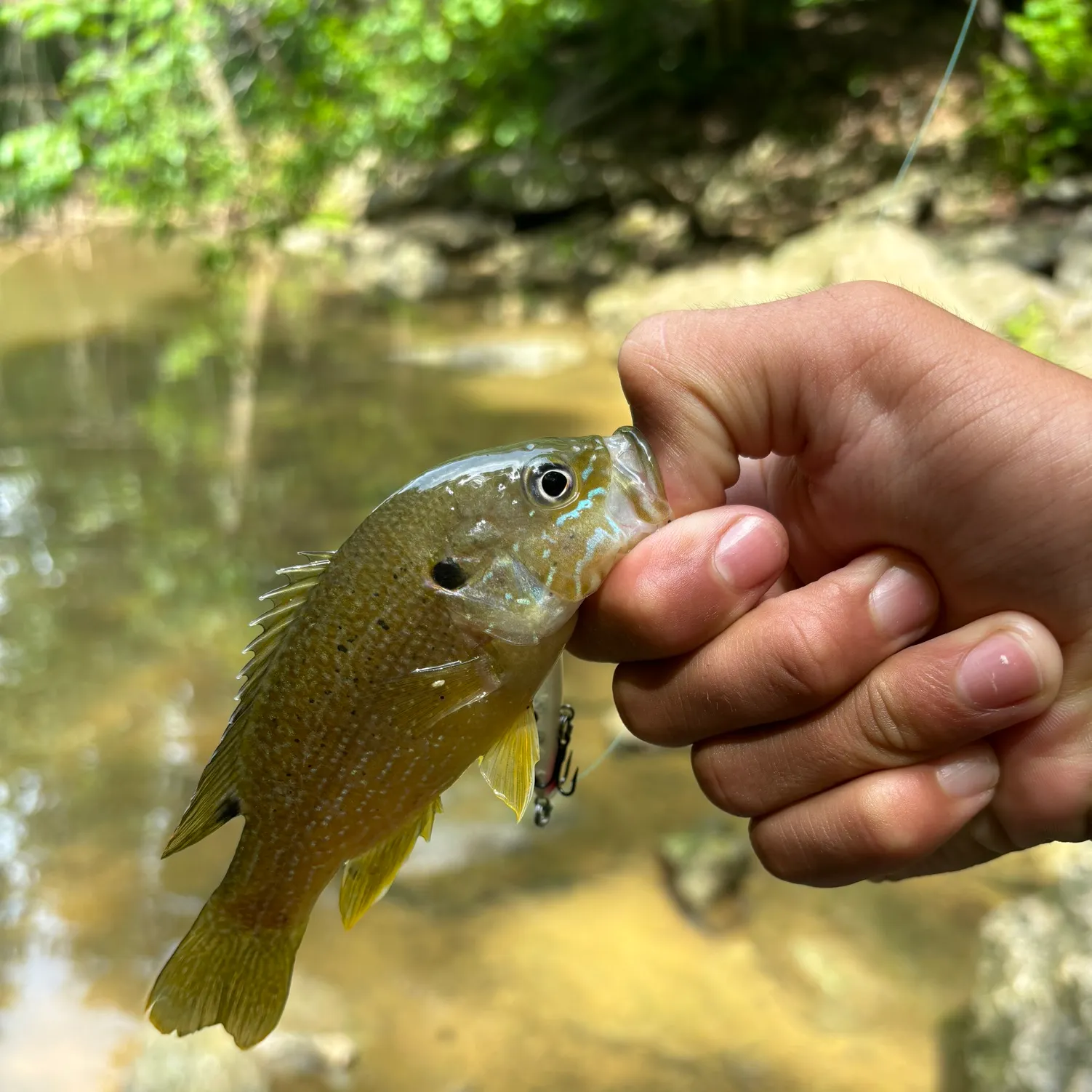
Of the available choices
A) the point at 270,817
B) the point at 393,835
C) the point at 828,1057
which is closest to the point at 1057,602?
the point at 393,835

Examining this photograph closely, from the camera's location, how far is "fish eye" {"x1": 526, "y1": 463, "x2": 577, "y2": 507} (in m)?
1.32

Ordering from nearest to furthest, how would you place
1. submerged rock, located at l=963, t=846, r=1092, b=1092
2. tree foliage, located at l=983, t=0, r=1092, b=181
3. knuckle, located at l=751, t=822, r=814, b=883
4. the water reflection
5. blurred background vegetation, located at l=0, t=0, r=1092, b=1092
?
1. knuckle, located at l=751, t=822, r=814, b=883
2. submerged rock, located at l=963, t=846, r=1092, b=1092
3. blurred background vegetation, located at l=0, t=0, r=1092, b=1092
4. the water reflection
5. tree foliage, located at l=983, t=0, r=1092, b=181

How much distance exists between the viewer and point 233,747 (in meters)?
1.35

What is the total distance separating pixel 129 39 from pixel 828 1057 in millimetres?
14441

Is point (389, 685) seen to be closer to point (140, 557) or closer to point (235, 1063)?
point (235, 1063)

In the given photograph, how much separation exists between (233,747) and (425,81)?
13.8 meters

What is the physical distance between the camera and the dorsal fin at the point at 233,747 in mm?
1352

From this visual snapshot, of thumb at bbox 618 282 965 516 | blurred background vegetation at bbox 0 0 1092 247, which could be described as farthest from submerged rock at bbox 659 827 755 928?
blurred background vegetation at bbox 0 0 1092 247

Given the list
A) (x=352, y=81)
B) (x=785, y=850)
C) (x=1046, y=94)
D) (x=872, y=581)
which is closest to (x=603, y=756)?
(x=785, y=850)

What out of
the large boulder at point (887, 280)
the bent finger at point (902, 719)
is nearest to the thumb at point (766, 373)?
the bent finger at point (902, 719)

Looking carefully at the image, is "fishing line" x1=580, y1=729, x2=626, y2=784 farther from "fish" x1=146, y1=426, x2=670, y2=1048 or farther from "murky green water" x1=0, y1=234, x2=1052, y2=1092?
"fish" x1=146, y1=426, x2=670, y2=1048

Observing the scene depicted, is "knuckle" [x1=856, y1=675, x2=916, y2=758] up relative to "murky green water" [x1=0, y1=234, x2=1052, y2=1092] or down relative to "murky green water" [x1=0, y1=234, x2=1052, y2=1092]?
up

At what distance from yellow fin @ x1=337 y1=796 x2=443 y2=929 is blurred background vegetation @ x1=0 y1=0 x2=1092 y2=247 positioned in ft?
33.7

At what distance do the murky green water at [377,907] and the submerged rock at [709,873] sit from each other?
67 millimetres
